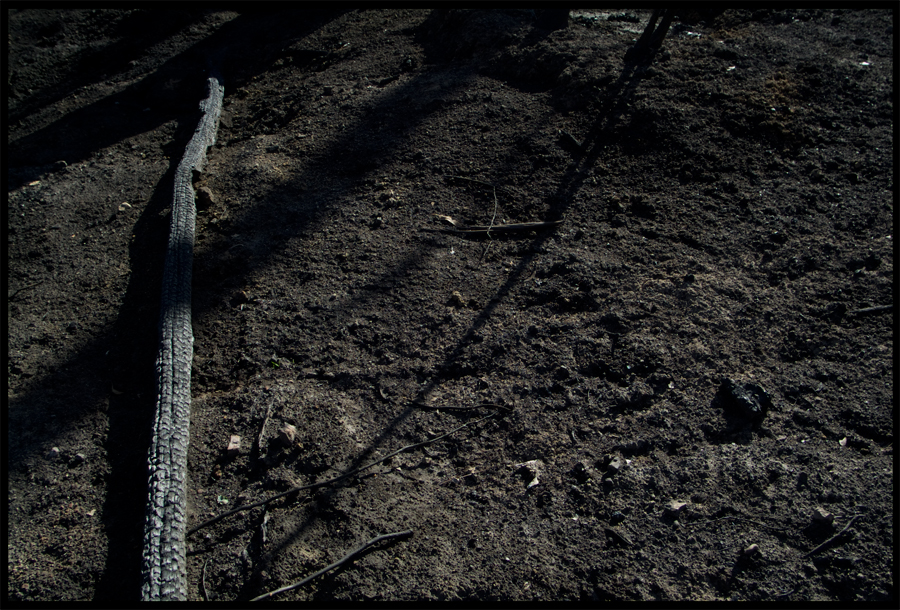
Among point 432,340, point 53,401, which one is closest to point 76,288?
point 53,401

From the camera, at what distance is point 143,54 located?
604 cm

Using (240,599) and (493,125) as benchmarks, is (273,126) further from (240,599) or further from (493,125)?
(240,599)

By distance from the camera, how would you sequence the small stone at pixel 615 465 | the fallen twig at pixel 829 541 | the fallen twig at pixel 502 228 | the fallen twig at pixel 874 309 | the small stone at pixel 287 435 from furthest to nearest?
the fallen twig at pixel 502 228
the fallen twig at pixel 874 309
the small stone at pixel 287 435
the small stone at pixel 615 465
the fallen twig at pixel 829 541

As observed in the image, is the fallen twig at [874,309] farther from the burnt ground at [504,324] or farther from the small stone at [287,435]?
the small stone at [287,435]

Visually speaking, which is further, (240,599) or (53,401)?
(53,401)

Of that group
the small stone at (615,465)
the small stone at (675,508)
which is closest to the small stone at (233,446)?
the small stone at (615,465)

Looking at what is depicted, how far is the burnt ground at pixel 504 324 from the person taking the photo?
189 centimetres

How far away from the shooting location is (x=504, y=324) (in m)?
2.62

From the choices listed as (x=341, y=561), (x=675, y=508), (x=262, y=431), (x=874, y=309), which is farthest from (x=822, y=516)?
(x=262, y=431)

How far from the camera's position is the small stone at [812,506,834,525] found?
1788 millimetres

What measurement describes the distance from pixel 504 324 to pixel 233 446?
134cm

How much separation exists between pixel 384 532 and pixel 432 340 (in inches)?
37.1

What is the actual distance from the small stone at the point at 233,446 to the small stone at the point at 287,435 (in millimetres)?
186

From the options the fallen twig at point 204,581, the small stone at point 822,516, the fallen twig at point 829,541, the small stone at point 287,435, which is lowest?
the fallen twig at point 204,581
